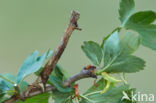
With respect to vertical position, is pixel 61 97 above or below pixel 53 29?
below

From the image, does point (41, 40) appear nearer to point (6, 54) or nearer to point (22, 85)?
point (6, 54)

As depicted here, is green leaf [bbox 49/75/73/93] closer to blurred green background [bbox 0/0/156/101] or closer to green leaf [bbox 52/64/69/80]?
green leaf [bbox 52/64/69/80]

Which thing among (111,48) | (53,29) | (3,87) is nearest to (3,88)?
(3,87)

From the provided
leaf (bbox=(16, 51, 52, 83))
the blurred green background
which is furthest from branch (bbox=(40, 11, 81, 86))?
the blurred green background

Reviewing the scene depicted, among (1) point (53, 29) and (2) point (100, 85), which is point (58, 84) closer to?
(2) point (100, 85)

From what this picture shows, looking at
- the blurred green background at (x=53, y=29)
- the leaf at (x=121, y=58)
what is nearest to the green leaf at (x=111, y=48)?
the leaf at (x=121, y=58)

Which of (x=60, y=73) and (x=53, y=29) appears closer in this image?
(x=60, y=73)
